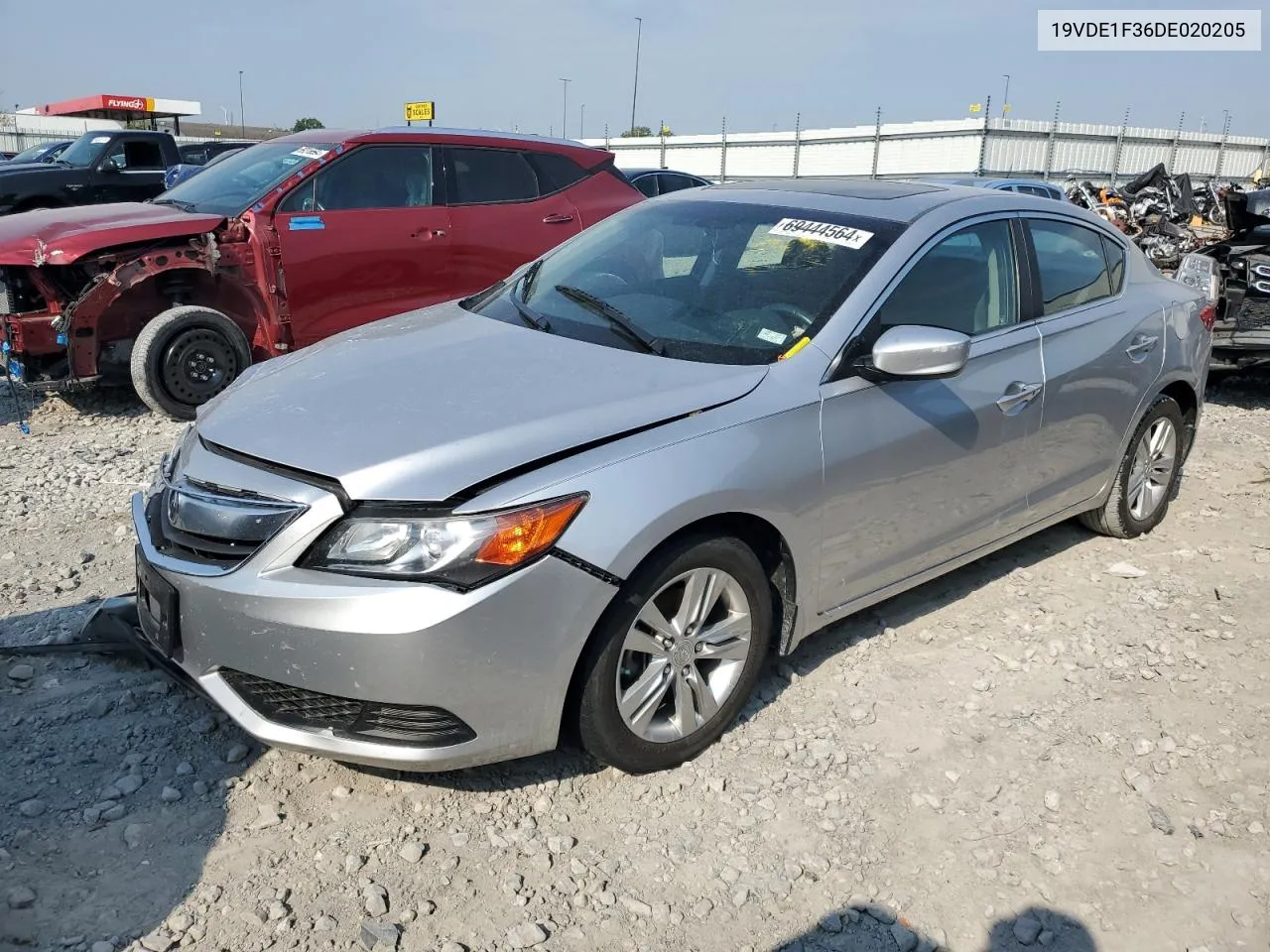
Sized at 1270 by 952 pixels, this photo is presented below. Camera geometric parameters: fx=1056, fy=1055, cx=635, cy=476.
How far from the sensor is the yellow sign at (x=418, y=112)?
53.6 feet

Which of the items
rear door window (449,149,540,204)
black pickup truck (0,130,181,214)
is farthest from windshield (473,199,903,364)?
black pickup truck (0,130,181,214)

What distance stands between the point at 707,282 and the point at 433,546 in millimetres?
1585

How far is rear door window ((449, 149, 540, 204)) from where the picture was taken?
7.50 metres

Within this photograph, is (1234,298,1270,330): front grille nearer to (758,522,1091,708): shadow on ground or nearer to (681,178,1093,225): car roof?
(758,522,1091,708): shadow on ground

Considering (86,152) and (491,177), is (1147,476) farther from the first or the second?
(86,152)

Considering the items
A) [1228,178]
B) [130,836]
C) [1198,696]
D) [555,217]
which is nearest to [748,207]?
[1198,696]

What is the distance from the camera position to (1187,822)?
9.87 ft

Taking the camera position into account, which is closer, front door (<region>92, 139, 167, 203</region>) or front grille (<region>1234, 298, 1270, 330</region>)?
front grille (<region>1234, 298, 1270, 330</region>)

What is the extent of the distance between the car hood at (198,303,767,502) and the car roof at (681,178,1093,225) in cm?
102

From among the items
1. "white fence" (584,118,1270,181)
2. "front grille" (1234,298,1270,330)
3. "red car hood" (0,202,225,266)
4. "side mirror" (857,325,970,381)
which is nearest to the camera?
"side mirror" (857,325,970,381)

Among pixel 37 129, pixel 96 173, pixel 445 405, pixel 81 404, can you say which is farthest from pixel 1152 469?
pixel 37 129

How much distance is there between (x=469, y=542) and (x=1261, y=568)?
4044 millimetres

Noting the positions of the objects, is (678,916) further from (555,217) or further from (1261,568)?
(555,217)

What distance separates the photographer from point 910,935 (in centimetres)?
255
